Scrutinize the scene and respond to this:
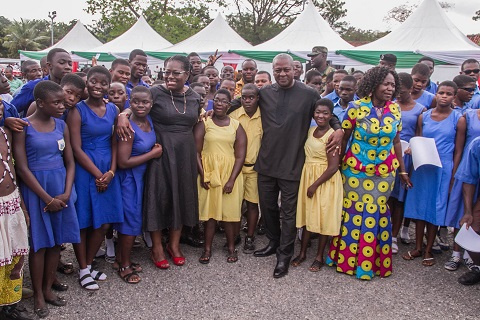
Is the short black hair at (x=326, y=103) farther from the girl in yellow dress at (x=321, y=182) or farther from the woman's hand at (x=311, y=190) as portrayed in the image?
the woman's hand at (x=311, y=190)

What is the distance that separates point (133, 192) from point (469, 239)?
2938 millimetres

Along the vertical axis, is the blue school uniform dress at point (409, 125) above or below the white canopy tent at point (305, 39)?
below

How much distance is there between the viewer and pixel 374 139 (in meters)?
3.61

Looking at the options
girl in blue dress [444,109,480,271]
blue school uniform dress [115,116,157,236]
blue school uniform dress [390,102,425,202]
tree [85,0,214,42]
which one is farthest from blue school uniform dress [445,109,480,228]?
tree [85,0,214,42]

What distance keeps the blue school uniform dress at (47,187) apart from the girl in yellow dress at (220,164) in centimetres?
131

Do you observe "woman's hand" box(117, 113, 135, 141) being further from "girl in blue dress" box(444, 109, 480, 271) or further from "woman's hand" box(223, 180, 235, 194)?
"girl in blue dress" box(444, 109, 480, 271)

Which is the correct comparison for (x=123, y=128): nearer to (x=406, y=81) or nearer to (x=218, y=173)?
(x=218, y=173)

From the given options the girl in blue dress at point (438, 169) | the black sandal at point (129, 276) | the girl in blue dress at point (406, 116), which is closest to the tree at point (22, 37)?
the black sandal at point (129, 276)

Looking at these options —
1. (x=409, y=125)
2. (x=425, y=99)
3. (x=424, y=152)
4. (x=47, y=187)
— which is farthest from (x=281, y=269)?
(x=425, y=99)

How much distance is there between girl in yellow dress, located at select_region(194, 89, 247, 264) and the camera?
397cm

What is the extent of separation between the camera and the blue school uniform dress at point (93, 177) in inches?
131

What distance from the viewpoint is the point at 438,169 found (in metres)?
4.05

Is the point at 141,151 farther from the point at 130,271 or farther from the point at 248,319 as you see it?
the point at 248,319

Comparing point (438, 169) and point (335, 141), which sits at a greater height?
point (335, 141)
